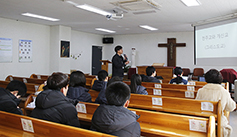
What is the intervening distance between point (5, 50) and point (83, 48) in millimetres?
3915

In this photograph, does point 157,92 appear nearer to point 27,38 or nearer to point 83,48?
point 27,38

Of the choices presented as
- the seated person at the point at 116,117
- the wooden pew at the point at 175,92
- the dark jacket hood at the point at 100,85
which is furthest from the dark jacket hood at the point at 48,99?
the wooden pew at the point at 175,92

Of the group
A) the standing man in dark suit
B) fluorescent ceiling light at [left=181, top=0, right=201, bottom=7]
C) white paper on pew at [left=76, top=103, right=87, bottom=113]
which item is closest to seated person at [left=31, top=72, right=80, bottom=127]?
white paper on pew at [left=76, top=103, right=87, bottom=113]

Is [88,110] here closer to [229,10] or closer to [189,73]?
[229,10]

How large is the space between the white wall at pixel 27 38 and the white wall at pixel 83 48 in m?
1.47

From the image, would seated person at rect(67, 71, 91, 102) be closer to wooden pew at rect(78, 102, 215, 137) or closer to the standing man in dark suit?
wooden pew at rect(78, 102, 215, 137)

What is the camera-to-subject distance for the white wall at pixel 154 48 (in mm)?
10172

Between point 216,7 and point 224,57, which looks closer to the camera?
point 216,7

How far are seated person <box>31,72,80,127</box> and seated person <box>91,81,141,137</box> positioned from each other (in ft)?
1.44

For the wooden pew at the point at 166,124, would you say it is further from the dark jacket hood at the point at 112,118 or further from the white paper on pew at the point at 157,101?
the white paper on pew at the point at 157,101

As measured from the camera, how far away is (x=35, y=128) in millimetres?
1745

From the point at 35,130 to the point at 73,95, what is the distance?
93 centimetres

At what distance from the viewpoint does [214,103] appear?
2.39 m

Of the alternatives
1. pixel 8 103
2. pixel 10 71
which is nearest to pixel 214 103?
pixel 8 103
